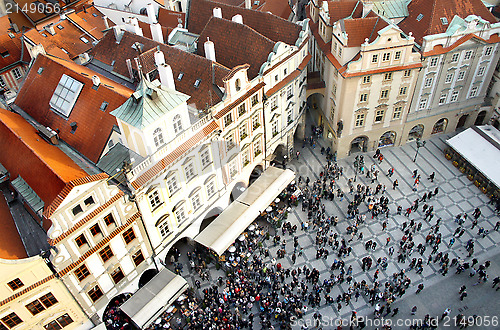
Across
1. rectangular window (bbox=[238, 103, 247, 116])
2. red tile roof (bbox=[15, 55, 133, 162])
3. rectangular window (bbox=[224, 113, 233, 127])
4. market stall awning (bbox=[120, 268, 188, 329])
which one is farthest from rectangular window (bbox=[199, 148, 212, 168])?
market stall awning (bbox=[120, 268, 188, 329])

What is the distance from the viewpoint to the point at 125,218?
36.7 metres

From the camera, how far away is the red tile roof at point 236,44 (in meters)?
46.4

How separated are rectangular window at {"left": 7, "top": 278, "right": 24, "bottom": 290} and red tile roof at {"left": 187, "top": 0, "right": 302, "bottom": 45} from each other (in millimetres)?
35783

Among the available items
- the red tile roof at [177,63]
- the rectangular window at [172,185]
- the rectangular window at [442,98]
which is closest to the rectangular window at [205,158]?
the rectangular window at [172,185]

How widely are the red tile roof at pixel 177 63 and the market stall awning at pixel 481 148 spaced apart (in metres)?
31.0

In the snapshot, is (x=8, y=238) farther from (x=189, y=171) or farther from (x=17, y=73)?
(x=17, y=73)

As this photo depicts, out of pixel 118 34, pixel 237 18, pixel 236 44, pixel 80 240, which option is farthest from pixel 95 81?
pixel 237 18

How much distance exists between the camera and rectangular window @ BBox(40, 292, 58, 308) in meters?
33.3

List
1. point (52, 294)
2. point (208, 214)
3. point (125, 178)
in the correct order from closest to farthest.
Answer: point (52, 294), point (125, 178), point (208, 214)

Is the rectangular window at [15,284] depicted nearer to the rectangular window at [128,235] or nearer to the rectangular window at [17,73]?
the rectangular window at [128,235]

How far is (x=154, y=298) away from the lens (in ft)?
129

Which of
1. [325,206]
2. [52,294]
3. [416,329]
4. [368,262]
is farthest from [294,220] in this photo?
[52,294]

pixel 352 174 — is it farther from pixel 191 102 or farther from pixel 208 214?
pixel 191 102

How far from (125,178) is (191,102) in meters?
11.2
